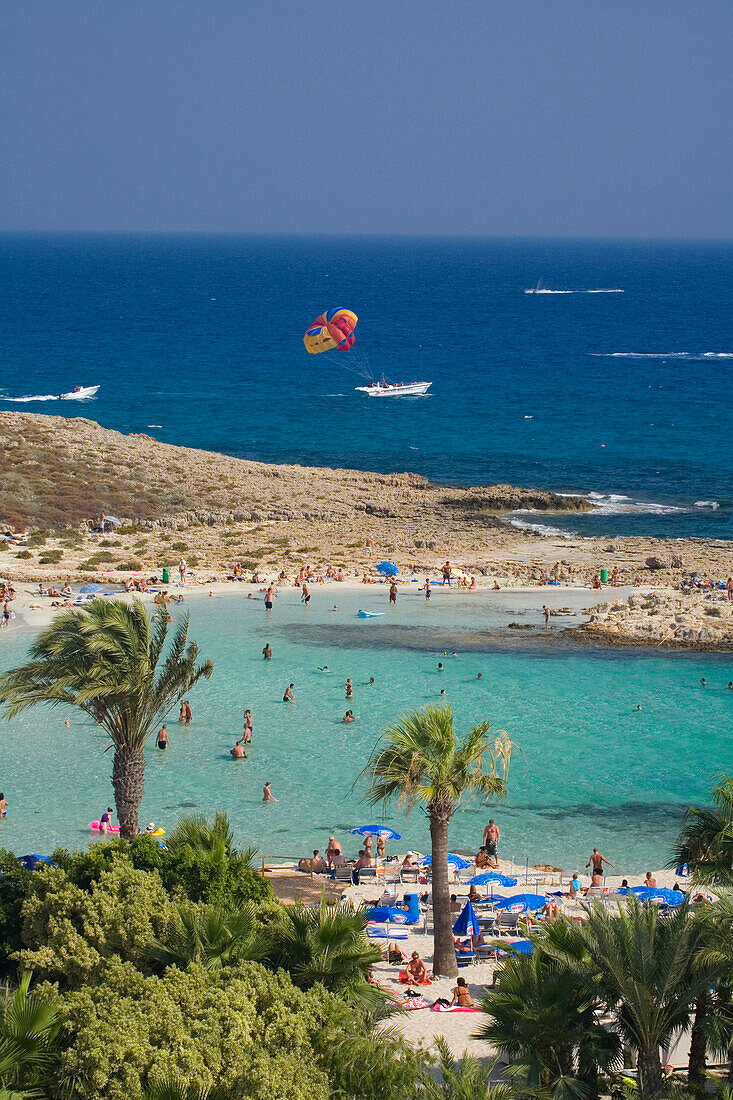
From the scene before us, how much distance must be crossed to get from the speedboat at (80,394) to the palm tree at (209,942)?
74387mm

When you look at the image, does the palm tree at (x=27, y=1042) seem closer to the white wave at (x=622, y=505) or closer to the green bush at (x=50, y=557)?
the green bush at (x=50, y=557)

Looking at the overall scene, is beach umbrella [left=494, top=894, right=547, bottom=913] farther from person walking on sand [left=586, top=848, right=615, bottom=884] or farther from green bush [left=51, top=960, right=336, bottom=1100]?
green bush [left=51, top=960, right=336, bottom=1100]

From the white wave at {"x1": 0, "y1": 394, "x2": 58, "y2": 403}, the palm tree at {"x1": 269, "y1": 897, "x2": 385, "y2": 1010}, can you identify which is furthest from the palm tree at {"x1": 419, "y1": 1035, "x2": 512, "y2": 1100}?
the white wave at {"x1": 0, "y1": 394, "x2": 58, "y2": 403}

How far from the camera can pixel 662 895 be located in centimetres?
1934

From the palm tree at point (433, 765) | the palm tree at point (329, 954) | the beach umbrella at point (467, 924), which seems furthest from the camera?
the beach umbrella at point (467, 924)

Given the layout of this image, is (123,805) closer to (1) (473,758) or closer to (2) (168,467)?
(1) (473,758)

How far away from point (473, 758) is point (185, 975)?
5.56m

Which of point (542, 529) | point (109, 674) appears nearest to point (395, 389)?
point (542, 529)

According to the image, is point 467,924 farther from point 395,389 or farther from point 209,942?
point 395,389

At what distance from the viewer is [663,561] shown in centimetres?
4425

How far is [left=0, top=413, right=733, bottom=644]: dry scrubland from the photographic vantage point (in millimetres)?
42906

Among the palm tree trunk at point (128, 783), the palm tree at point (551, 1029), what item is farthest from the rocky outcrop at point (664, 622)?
the palm tree at point (551, 1029)

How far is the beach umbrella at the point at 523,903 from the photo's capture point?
1911 centimetres

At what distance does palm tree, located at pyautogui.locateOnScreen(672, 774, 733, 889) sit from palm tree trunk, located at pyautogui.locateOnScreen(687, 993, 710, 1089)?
4.99 ft
